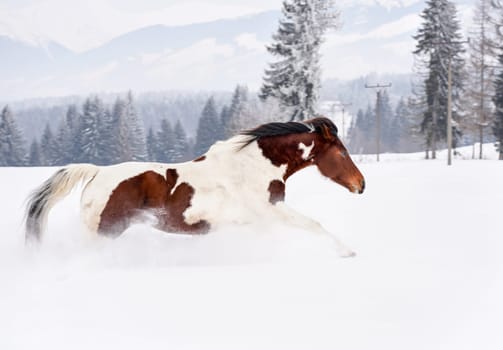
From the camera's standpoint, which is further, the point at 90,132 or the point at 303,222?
the point at 90,132

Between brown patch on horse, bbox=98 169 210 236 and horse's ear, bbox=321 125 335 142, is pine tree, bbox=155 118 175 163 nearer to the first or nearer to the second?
horse's ear, bbox=321 125 335 142

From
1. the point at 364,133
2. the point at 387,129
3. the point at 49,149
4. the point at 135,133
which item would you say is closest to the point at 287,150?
the point at 135,133

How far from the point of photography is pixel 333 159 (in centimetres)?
464

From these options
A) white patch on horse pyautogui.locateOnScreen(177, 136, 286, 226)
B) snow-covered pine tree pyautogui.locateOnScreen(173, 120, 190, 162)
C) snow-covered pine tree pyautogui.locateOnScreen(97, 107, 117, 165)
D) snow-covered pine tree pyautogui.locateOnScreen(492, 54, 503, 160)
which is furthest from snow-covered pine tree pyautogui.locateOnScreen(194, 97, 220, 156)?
white patch on horse pyautogui.locateOnScreen(177, 136, 286, 226)

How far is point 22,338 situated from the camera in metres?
2.38

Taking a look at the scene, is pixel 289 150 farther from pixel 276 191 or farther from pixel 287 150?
pixel 276 191

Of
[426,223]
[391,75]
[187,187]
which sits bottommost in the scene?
[426,223]

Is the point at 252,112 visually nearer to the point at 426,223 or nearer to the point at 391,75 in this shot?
the point at 426,223

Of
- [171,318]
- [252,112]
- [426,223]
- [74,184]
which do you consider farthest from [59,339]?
[252,112]

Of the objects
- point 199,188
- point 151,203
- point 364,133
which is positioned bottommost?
point 151,203

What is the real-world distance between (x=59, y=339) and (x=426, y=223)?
442cm

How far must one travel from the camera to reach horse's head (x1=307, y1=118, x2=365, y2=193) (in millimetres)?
4613

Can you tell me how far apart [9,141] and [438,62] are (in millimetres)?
34535

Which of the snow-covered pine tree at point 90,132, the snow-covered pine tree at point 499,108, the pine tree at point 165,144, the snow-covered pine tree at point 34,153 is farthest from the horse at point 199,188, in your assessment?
the pine tree at point 165,144
